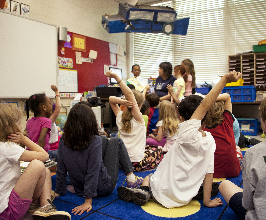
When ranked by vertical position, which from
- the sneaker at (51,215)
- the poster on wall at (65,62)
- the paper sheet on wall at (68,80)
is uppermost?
the poster on wall at (65,62)

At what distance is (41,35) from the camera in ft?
12.5

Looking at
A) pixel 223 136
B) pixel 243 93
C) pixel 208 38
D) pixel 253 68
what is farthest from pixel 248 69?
pixel 223 136

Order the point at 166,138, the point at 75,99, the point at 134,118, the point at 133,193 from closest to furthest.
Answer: the point at 133,193 < the point at 134,118 < the point at 166,138 < the point at 75,99

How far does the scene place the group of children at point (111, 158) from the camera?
1.11 metres

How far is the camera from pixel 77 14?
15.1 ft

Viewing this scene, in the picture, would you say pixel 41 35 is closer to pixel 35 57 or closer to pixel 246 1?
pixel 35 57

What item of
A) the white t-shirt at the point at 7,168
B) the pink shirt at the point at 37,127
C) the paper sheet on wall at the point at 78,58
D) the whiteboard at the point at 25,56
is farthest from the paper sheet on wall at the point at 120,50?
the white t-shirt at the point at 7,168

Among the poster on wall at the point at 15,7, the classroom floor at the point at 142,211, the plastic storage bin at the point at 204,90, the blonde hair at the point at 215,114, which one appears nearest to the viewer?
the classroom floor at the point at 142,211

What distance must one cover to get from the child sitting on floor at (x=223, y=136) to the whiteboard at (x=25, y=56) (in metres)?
2.93

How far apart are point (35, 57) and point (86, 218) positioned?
3.18m

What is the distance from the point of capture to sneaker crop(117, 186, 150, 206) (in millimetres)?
1407

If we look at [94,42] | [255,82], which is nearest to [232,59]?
[255,82]

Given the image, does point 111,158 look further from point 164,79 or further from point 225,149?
point 164,79

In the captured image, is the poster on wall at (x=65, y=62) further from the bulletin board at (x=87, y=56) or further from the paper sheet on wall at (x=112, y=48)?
the paper sheet on wall at (x=112, y=48)
